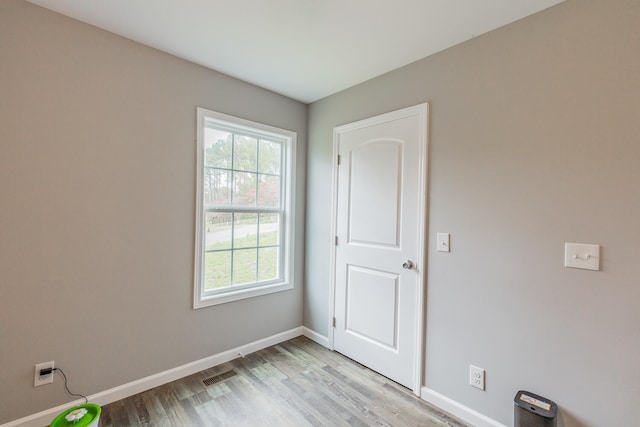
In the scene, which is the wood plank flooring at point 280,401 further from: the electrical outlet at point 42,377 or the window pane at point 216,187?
the window pane at point 216,187

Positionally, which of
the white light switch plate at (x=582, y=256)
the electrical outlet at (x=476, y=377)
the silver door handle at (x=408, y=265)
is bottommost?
the electrical outlet at (x=476, y=377)

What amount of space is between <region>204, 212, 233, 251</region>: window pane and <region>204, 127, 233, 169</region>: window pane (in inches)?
17.9

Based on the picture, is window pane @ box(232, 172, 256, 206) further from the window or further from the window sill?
the window sill

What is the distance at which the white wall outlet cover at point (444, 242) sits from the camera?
6.36ft

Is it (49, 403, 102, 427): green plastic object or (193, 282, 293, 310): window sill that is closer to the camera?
(49, 403, 102, 427): green plastic object

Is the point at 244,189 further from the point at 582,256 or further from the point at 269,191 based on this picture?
the point at 582,256

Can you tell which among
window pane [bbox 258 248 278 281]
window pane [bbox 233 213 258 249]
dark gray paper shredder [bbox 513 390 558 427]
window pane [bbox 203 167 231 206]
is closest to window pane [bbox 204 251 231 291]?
window pane [bbox 233 213 258 249]

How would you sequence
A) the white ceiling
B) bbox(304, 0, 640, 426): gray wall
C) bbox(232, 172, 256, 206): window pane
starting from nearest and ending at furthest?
bbox(304, 0, 640, 426): gray wall → the white ceiling → bbox(232, 172, 256, 206): window pane

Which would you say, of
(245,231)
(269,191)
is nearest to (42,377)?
(245,231)

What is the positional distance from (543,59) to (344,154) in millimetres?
1526

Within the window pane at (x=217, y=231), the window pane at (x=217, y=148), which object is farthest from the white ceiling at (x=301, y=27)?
the window pane at (x=217, y=231)

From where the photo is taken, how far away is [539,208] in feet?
5.18

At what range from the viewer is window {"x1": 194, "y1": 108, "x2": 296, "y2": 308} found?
238 centimetres

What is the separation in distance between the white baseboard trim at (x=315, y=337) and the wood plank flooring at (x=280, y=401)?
0.33 m
